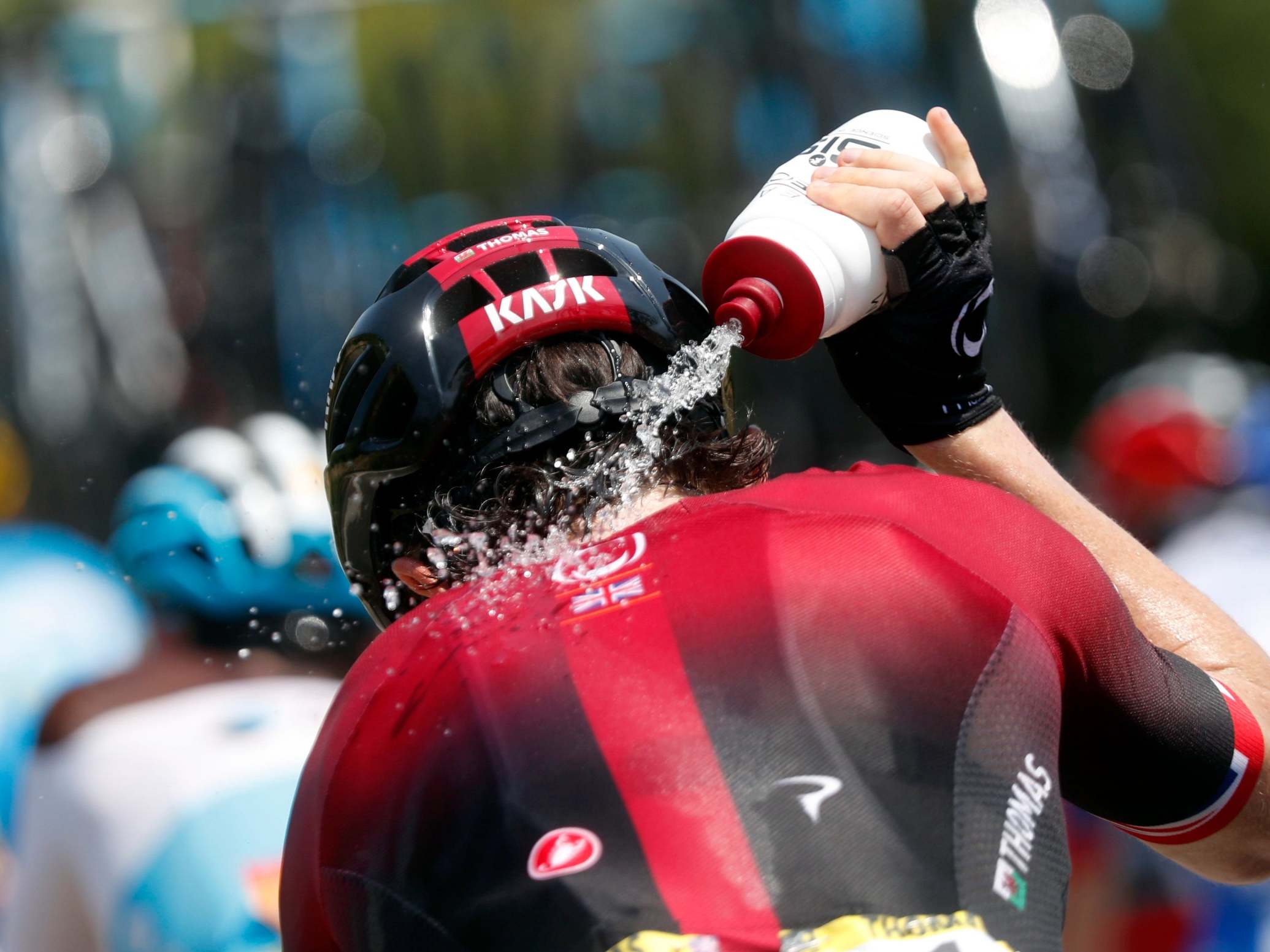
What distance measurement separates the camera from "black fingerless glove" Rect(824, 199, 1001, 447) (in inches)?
79.4

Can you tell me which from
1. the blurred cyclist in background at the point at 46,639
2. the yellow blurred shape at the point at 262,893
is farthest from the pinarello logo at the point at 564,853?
the blurred cyclist in background at the point at 46,639

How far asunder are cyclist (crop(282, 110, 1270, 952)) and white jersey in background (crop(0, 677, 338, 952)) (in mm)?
1233

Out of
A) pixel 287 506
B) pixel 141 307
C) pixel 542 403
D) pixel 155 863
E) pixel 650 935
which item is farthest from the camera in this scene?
pixel 141 307

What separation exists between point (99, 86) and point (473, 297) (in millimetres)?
8745

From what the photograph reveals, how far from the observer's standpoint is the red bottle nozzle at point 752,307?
1.96 m

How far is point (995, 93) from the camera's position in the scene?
32.0 feet

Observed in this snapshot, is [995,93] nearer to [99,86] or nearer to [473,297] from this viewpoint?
[99,86]

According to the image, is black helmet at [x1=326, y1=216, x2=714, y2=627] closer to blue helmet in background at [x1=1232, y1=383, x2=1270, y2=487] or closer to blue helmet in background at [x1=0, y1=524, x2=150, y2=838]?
blue helmet in background at [x1=0, y1=524, x2=150, y2=838]

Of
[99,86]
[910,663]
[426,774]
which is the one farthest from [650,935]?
[99,86]

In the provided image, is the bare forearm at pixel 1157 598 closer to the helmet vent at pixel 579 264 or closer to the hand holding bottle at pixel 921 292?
the hand holding bottle at pixel 921 292

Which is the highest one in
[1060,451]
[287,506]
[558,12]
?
[558,12]

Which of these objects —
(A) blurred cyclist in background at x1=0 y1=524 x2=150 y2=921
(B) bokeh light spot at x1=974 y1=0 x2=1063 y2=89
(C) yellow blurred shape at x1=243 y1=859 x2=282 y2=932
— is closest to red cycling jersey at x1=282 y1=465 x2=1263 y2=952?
(C) yellow blurred shape at x1=243 y1=859 x2=282 y2=932

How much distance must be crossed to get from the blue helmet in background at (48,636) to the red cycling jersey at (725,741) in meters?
1.86

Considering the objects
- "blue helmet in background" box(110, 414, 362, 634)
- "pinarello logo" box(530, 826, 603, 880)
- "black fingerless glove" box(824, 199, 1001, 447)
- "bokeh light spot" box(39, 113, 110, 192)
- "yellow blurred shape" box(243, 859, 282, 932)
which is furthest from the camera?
"bokeh light spot" box(39, 113, 110, 192)
